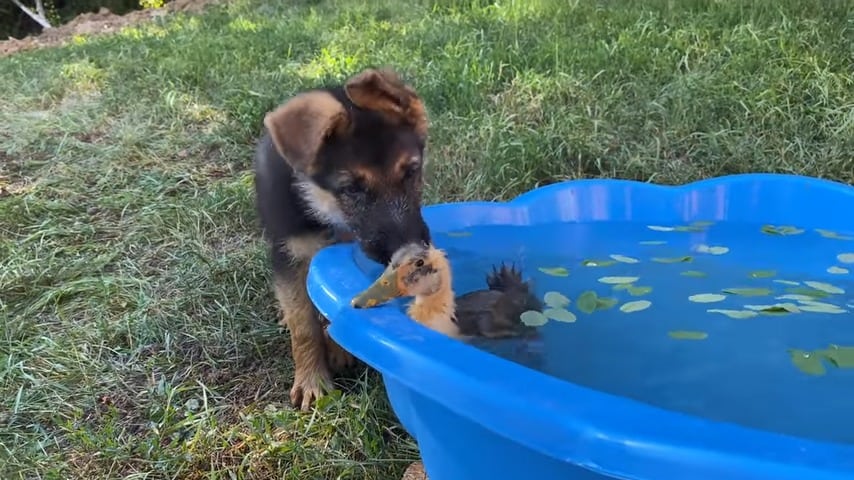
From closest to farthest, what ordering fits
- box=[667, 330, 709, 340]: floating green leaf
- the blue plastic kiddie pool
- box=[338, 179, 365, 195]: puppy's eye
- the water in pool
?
the blue plastic kiddie pool < the water in pool < box=[667, 330, 709, 340]: floating green leaf < box=[338, 179, 365, 195]: puppy's eye

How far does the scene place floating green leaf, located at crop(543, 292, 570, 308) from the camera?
105 inches

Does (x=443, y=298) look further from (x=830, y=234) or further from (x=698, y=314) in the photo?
(x=830, y=234)

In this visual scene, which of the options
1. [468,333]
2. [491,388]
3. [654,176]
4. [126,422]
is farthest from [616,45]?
[491,388]

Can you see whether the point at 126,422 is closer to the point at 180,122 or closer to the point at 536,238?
the point at 536,238

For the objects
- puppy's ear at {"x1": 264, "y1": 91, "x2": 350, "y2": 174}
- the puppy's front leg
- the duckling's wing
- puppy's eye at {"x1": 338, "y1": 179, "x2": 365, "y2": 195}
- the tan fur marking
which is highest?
puppy's ear at {"x1": 264, "y1": 91, "x2": 350, "y2": 174}

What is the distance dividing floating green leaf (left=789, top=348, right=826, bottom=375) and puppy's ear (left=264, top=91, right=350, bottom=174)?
1.41 meters

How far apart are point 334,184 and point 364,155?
0.13m

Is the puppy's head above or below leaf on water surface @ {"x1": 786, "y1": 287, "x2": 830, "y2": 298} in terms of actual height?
above

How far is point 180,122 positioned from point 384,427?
3523mm

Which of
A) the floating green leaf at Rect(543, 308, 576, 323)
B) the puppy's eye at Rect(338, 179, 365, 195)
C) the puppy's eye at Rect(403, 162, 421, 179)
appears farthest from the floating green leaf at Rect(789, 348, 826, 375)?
the puppy's eye at Rect(338, 179, 365, 195)

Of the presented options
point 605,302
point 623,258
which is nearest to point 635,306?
point 605,302

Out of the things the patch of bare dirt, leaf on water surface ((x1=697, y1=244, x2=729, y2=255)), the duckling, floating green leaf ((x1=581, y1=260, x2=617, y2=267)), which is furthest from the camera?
the patch of bare dirt

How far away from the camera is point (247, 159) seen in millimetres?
4992

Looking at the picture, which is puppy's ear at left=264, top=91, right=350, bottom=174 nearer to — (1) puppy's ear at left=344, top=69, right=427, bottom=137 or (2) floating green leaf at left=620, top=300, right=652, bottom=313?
(1) puppy's ear at left=344, top=69, right=427, bottom=137
